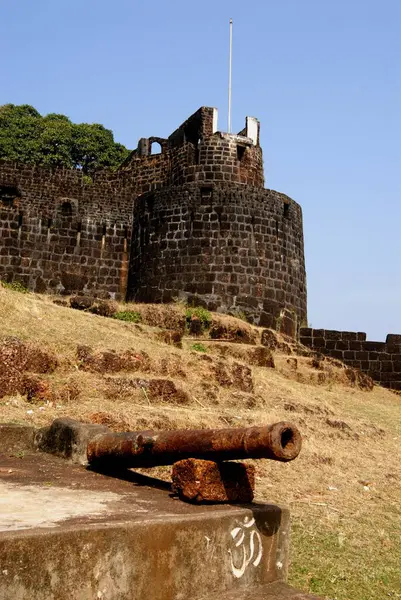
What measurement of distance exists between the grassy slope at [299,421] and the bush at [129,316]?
1606 millimetres

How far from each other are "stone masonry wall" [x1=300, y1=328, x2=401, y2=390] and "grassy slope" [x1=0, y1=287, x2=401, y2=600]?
3628mm

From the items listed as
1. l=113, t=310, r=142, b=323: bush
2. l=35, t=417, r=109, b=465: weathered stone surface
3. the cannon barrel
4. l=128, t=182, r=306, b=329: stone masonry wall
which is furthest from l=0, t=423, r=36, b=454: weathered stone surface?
l=128, t=182, r=306, b=329: stone masonry wall

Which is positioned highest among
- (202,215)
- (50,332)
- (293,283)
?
(202,215)

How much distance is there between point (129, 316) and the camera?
17.8 m

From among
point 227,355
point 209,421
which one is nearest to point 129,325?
point 227,355

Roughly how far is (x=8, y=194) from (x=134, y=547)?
63.0 feet

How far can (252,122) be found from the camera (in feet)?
74.4

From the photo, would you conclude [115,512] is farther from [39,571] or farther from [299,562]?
[299,562]

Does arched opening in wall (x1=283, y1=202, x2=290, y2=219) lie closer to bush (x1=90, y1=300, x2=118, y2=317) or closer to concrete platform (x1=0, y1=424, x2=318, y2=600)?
bush (x1=90, y1=300, x2=118, y2=317)

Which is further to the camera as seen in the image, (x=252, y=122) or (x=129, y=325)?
(x=252, y=122)

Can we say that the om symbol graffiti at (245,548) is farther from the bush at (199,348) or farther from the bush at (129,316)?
the bush at (129,316)

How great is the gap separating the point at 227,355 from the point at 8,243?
832 centimetres

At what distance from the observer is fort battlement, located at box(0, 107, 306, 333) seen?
793 inches

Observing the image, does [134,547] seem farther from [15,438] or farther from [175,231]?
[175,231]
